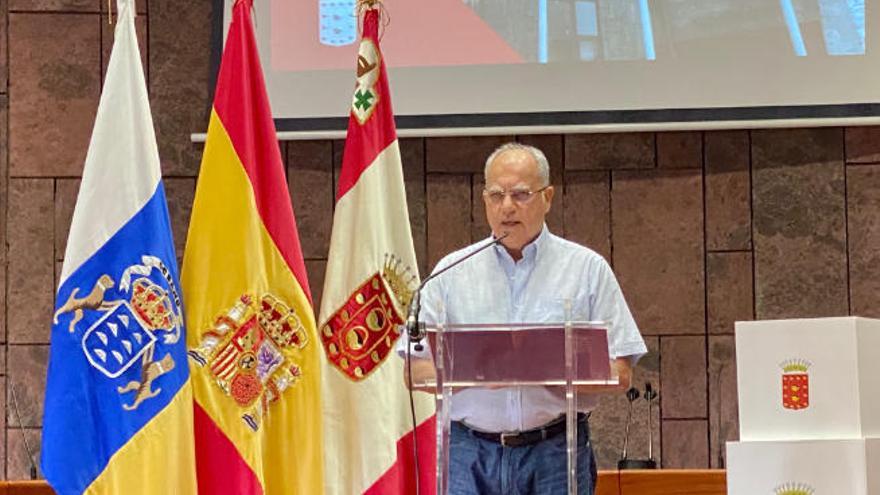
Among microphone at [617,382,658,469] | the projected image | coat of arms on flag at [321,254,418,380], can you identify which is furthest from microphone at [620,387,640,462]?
the projected image

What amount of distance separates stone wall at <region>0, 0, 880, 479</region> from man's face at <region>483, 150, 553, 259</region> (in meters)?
1.95

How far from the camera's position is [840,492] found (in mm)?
3510

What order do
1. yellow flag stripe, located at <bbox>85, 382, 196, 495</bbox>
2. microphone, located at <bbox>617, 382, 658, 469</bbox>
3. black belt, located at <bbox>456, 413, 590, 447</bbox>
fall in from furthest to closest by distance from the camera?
1. microphone, located at <bbox>617, 382, 658, 469</bbox>
2. yellow flag stripe, located at <bbox>85, 382, 196, 495</bbox>
3. black belt, located at <bbox>456, 413, 590, 447</bbox>

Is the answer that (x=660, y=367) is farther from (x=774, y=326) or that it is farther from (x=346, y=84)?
(x=774, y=326)

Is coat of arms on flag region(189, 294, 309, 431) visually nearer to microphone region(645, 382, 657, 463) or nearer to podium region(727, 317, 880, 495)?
podium region(727, 317, 880, 495)

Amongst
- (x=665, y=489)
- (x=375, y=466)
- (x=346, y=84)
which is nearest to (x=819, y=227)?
(x=665, y=489)

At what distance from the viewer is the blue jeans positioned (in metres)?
3.55

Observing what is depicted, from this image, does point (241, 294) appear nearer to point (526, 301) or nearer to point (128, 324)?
point (128, 324)

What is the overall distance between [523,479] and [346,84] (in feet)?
8.37

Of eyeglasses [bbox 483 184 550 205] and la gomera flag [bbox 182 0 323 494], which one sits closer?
eyeglasses [bbox 483 184 550 205]

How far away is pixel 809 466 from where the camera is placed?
139 inches

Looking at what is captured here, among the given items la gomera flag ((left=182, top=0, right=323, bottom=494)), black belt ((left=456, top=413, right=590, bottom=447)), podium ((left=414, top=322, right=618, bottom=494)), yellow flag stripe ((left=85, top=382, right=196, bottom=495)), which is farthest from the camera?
A: la gomera flag ((left=182, top=0, right=323, bottom=494))

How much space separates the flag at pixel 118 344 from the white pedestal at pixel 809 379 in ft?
4.85

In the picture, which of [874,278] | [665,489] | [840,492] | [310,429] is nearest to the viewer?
[840,492]
